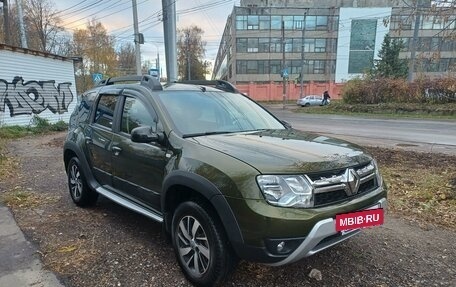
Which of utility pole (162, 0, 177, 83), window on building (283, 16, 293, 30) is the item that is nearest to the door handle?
utility pole (162, 0, 177, 83)

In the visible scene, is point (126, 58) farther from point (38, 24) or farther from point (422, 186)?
point (422, 186)

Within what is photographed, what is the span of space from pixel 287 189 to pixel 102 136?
8.96ft

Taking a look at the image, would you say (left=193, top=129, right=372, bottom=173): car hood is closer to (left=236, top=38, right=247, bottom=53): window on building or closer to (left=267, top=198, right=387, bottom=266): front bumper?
(left=267, top=198, right=387, bottom=266): front bumper

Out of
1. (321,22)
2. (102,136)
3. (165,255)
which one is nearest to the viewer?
(165,255)

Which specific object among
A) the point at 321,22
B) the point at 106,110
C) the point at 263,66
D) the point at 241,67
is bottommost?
the point at 106,110

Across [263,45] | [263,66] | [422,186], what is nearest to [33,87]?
[422,186]

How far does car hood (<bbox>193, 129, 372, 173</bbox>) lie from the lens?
Answer: 260cm

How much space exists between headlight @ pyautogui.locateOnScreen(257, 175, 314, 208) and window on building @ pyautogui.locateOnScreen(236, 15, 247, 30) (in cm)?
5747

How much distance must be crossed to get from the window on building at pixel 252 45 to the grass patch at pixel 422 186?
170ft

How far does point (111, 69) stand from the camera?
56469mm

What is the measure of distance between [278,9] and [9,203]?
192 feet

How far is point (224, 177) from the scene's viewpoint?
2641 millimetres

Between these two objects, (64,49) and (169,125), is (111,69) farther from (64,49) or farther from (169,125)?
(169,125)

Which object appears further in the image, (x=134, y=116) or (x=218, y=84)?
(x=218, y=84)
